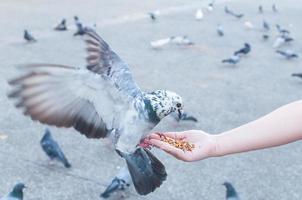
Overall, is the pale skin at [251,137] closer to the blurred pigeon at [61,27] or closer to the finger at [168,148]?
the finger at [168,148]

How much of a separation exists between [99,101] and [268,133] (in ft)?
2.83

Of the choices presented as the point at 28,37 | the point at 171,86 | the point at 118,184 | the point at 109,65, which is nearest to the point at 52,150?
the point at 118,184

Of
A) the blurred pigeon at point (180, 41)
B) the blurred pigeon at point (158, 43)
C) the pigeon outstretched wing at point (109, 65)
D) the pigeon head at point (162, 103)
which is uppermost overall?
the pigeon outstretched wing at point (109, 65)

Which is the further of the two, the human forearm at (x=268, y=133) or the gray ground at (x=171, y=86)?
the gray ground at (x=171, y=86)

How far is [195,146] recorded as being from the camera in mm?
2811

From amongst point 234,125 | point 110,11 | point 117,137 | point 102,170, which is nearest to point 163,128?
point 234,125

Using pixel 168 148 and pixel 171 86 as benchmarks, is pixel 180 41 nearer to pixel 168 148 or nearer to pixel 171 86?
pixel 171 86

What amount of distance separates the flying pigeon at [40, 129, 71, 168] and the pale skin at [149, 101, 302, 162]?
2.00 meters

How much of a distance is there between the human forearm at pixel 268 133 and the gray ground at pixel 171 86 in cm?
167

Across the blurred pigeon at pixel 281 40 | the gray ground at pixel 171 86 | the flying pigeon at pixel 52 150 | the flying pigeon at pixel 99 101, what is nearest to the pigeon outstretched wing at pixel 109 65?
the flying pigeon at pixel 99 101

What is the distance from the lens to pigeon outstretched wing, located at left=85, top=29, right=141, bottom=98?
2.28 m

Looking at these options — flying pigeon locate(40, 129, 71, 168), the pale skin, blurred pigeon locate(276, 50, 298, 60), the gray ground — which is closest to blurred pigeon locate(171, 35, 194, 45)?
the gray ground

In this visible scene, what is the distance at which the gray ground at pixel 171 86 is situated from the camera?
451 cm

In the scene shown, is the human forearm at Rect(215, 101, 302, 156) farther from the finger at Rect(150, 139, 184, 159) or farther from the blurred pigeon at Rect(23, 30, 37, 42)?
the blurred pigeon at Rect(23, 30, 37, 42)
